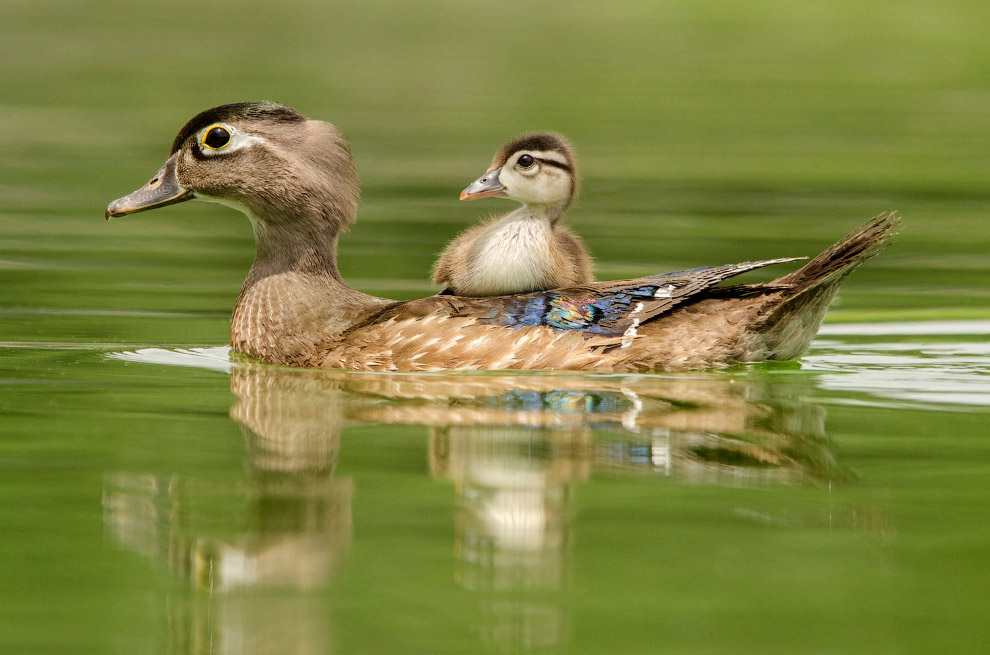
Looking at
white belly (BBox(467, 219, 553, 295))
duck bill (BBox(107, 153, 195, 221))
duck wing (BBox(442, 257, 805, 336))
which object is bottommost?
duck wing (BBox(442, 257, 805, 336))

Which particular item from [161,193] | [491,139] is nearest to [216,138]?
[161,193]

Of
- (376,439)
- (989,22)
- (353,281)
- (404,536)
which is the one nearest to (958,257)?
(353,281)

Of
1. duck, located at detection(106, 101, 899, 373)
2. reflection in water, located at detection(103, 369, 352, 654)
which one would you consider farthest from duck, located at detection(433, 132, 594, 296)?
reflection in water, located at detection(103, 369, 352, 654)

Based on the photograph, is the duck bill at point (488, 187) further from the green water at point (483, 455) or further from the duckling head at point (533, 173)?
the green water at point (483, 455)

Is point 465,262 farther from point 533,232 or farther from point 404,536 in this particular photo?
point 404,536

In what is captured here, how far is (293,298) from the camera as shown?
32.2 feet

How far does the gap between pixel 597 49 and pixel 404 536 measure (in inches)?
1616

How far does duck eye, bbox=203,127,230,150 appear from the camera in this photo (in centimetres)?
988

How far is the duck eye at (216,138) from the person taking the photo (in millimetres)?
9875

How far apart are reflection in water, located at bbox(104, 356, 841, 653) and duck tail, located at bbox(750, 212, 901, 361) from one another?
386 mm

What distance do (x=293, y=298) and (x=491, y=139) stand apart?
13446mm

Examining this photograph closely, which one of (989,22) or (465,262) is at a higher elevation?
(989,22)

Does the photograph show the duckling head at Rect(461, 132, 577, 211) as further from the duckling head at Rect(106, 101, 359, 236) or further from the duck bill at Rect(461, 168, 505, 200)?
the duckling head at Rect(106, 101, 359, 236)

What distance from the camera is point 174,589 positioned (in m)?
5.33
